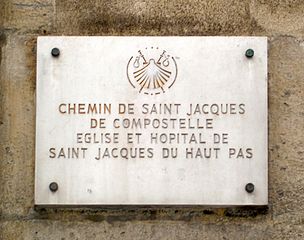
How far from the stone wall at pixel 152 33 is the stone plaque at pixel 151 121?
58mm

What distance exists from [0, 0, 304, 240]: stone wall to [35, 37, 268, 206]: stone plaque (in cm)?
6

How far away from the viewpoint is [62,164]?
385 centimetres

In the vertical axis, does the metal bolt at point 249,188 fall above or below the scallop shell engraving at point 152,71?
below

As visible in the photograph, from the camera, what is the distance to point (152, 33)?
397 centimetres

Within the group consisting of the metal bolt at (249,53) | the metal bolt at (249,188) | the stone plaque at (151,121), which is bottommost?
the metal bolt at (249,188)

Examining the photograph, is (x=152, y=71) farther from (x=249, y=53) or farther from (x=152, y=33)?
(x=249, y=53)

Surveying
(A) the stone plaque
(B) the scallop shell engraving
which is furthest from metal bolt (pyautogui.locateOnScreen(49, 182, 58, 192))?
(B) the scallop shell engraving

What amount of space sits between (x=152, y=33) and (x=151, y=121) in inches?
14.5

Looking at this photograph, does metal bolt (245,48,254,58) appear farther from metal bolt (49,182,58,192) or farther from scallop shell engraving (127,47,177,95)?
metal bolt (49,182,58,192)

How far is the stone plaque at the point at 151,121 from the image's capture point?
382 cm

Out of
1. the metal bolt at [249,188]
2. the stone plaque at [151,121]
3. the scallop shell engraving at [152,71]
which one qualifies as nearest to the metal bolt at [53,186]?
the stone plaque at [151,121]

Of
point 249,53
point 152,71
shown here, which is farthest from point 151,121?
point 249,53

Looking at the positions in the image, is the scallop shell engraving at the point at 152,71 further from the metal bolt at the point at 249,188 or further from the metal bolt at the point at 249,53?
the metal bolt at the point at 249,188

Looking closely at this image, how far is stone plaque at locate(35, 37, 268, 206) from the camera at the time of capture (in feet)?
12.5
